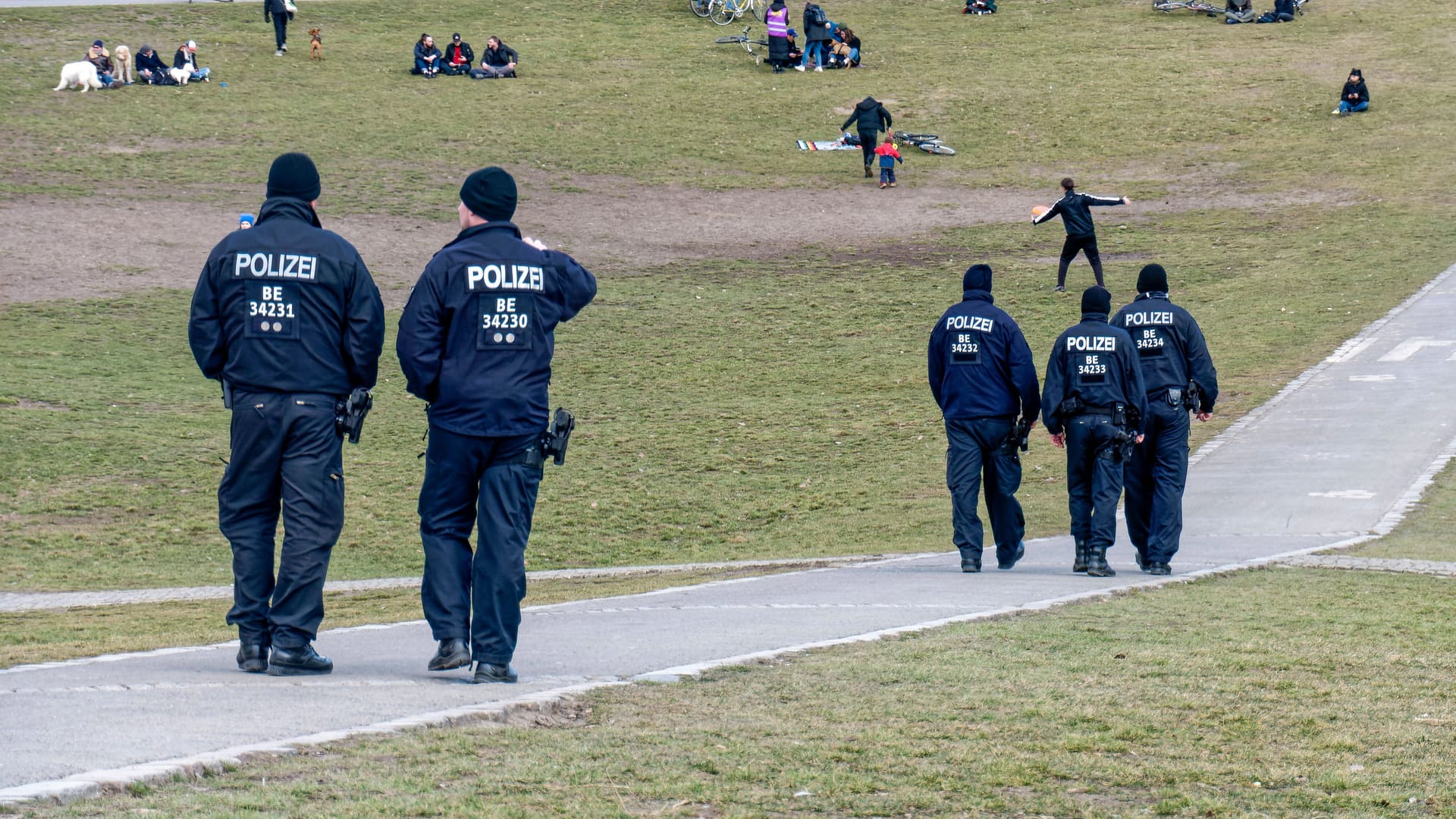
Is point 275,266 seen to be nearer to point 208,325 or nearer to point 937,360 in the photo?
point 208,325

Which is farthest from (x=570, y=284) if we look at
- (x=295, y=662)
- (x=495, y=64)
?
(x=495, y=64)

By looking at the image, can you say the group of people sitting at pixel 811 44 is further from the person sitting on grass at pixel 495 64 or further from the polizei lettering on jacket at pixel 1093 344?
the polizei lettering on jacket at pixel 1093 344

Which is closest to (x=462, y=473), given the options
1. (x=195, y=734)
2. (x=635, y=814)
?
(x=195, y=734)

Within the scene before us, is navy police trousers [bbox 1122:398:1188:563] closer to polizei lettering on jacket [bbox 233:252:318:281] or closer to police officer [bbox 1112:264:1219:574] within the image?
police officer [bbox 1112:264:1219:574]

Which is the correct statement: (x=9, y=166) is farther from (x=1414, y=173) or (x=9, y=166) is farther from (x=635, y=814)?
(x=635, y=814)

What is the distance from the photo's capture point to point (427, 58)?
1624 inches

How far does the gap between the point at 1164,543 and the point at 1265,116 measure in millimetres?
30743

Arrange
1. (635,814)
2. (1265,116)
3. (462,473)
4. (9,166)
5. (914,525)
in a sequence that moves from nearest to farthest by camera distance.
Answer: (635,814), (462,473), (914,525), (9,166), (1265,116)

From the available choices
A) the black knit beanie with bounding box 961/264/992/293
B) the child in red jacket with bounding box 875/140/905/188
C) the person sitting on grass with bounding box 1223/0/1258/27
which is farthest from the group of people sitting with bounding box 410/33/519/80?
the black knit beanie with bounding box 961/264/992/293

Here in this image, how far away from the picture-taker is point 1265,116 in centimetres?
3903

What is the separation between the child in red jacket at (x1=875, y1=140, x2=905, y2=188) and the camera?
3394 cm

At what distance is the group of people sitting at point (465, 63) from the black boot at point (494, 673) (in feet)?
121

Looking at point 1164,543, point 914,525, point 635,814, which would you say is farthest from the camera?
point 914,525

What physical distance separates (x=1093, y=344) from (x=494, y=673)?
604cm
